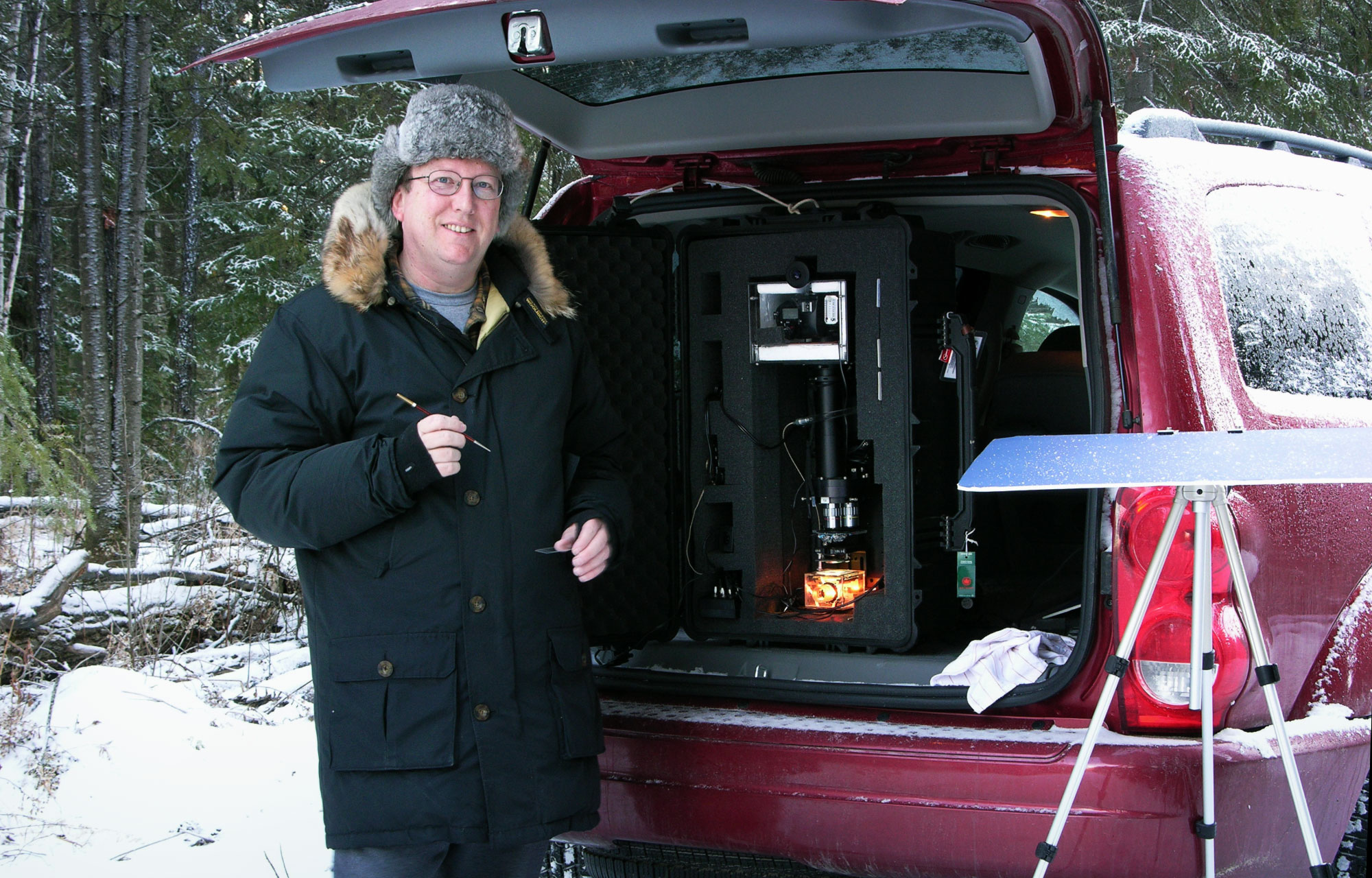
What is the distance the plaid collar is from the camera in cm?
212

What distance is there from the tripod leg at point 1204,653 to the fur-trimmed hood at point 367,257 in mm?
1191

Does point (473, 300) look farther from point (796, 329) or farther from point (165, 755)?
point (165, 755)

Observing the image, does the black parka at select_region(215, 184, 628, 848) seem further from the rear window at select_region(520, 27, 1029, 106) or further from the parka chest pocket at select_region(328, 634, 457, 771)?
the rear window at select_region(520, 27, 1029, 106)

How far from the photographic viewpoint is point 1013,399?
357 centimetres

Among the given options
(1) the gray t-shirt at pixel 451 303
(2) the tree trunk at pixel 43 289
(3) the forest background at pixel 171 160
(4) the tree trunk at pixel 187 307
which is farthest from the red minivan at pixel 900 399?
(4) the tree trunk at pixel 187 307

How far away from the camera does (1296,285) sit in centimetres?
264

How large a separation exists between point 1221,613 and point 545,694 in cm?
118

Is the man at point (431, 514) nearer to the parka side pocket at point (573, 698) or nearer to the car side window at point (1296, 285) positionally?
the parka side pocket at point (573, 698)

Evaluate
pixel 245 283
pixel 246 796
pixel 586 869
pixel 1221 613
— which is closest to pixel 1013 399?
pixel 1221 613

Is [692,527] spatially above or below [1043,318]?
below

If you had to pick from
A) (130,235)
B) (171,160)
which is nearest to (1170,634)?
(130,235)

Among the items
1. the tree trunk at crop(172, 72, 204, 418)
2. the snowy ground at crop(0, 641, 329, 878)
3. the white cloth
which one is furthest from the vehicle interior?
the tree trunk at crop(172, 72, 204, 418)

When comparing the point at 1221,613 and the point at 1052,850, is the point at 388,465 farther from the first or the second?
the point at 1221,613

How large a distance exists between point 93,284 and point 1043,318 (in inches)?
216
